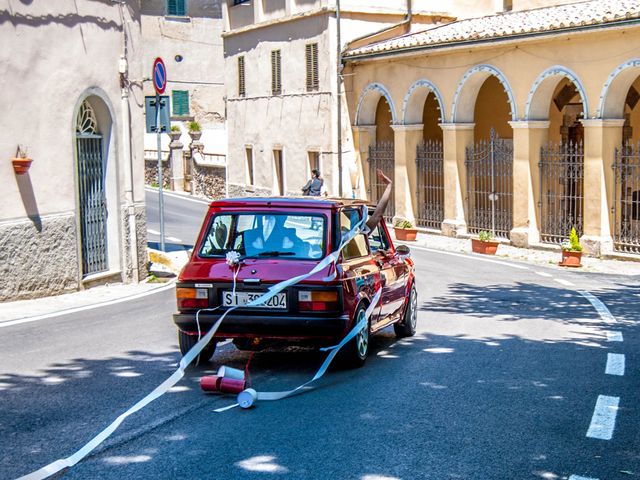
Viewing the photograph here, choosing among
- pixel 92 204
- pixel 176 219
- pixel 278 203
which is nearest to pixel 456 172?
pixel 176 219

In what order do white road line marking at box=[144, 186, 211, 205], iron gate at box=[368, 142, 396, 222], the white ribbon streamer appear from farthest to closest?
white road line marking at box=[144, 186, 211, 205], iron gate at box=[368, 142, 396, 222], the white ribbon streamer

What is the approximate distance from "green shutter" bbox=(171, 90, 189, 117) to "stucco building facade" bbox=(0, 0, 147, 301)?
118ft

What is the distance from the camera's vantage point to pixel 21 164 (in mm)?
15297

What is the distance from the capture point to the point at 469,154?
28.5 metres

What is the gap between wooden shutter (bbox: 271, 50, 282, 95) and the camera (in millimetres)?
37469

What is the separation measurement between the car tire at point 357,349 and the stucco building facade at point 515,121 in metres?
13.6

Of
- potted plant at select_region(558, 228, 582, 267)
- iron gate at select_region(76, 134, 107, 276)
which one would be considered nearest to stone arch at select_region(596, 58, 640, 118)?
potted plant at select_region(558, 228, 582, 267)

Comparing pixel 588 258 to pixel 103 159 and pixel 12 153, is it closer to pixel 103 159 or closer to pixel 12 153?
pixel 103 159

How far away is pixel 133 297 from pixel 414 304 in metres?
5.71

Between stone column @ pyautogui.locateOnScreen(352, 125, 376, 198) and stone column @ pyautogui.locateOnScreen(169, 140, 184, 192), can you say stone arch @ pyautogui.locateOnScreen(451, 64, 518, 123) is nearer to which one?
stone column @ pyautogui.locateOnScreen(352, 125, 376, 198)

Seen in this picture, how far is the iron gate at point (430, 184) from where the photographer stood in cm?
3028

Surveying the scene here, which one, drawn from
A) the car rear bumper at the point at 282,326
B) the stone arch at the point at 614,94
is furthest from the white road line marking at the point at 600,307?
the stone arch at the point at 614,94

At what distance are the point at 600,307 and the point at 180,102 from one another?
4149 cm

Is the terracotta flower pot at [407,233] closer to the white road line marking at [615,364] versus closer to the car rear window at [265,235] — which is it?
the white road line marking at [615,364]
